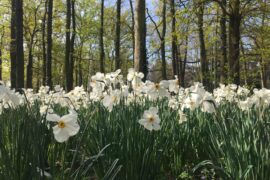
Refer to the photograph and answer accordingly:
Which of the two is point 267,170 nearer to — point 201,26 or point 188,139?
point 188,139

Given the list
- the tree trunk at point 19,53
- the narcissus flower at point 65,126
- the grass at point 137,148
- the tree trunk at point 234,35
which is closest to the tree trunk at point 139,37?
the tree trunk at point 234,35

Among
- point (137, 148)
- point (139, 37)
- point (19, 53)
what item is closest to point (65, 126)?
point (137, 148)

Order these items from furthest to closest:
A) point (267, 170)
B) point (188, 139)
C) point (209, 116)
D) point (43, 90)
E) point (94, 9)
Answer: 1. point (94, 9)
2. point (43, 90)
3. point (209, 116)
4. point (188, 139)
5. point (267, 170)

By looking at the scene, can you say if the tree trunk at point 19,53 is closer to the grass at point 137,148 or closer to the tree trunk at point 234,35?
the tree trunk at point 234,35

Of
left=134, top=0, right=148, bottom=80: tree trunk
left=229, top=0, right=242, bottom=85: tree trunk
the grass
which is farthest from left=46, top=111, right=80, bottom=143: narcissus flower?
left=229, top=0, right=242, bottom=85: tree trunk

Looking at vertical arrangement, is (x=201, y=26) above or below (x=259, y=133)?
above

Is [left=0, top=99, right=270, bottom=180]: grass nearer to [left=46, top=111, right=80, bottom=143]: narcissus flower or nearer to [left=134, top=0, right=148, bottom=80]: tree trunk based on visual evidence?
[left=46, top=111, right=80, bottom=143]: narcissus flower

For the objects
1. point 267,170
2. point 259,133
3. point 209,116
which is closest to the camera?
point 267,170

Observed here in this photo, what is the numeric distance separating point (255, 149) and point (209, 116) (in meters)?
1.43

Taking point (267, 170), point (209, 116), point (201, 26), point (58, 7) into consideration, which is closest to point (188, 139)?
point (209, 116)

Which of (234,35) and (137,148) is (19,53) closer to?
(234,35)

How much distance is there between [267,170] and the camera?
249 centimetres

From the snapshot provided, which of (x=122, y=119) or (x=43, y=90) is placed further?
(x=43, y=90)

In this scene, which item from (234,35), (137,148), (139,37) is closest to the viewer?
(137,148)
